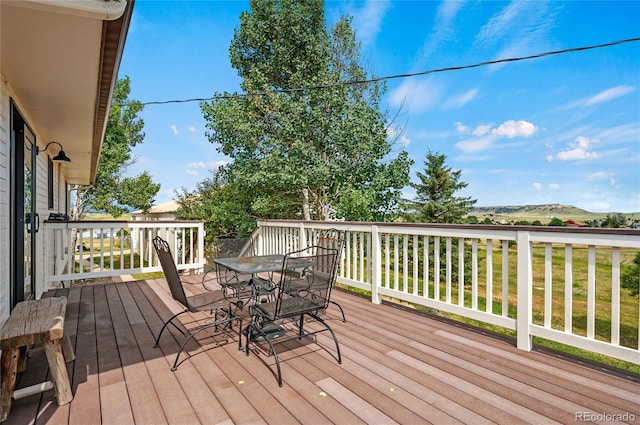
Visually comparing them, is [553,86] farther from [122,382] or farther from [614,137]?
[122,382]

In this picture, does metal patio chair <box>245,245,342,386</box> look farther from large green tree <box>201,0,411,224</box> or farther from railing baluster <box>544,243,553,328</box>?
large green tree <box>201,0,411,224</box>

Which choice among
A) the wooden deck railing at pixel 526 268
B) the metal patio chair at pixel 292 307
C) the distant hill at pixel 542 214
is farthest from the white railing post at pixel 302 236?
the distant hill at pixel 542 214

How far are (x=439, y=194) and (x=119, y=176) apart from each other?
815 inches

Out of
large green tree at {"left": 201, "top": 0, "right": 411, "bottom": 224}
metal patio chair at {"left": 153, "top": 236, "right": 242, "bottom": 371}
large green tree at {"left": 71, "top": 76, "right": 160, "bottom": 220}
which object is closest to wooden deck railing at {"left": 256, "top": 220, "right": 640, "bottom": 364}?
metal patio chair at {"left": 153, "top": 236, "right": 242, "bottom": 371}

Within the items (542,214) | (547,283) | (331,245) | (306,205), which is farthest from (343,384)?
(542,214)

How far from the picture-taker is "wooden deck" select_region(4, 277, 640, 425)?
2002 mm

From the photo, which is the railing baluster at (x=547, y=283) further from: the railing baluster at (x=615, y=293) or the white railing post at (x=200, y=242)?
the white railing post at (x=200, y=242)

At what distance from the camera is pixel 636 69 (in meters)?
20.0

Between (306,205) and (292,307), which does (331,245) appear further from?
(306,205)

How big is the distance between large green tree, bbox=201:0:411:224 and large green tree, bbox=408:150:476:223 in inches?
599

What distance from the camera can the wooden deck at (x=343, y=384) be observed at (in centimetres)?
200

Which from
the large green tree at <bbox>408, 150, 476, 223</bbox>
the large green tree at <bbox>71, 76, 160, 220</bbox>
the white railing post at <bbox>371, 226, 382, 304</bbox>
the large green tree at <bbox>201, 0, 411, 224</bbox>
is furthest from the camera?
the large green tree at <bbox>408, 150, 476, 223</bbox>

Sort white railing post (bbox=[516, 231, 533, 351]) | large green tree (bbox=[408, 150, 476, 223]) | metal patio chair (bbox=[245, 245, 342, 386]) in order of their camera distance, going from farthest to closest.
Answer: large green tree (bbox=[408, 150, 476, 223]), white railing post (bbox=[516, 231, 533, 351]), metal patio chair (bbox=[245, 245, 342, 386])

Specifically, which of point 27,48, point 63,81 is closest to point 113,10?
point 27,48
